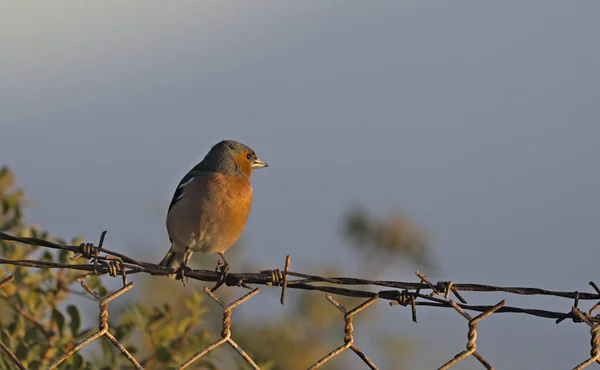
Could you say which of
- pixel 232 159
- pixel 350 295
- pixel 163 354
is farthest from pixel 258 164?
pixel 350 295

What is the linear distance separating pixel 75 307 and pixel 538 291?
217cm

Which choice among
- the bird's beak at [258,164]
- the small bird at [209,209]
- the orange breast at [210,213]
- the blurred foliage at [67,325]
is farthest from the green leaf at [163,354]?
the bird's beak at [258,164]

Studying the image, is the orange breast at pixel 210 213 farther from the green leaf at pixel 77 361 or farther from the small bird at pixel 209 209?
the green leaf at pixel 77 361

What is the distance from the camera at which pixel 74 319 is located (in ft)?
12.6

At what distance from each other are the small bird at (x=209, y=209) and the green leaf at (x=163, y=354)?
113cm

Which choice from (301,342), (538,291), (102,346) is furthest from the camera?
(301,342)

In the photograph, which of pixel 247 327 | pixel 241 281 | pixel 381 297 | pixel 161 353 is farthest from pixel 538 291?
pixel 247 327

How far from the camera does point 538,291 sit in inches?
97.9

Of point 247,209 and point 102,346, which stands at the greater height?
point 247,209

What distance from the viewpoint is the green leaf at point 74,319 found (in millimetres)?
3824

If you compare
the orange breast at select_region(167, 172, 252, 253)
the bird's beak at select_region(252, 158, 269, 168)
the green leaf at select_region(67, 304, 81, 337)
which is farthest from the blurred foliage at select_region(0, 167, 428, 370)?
the bird's beak at select_region(252, 158, 269, 168)

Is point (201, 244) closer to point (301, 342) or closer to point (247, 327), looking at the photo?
point (301, 342)

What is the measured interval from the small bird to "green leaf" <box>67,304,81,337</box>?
4.05 ft

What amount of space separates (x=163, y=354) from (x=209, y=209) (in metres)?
1.31
